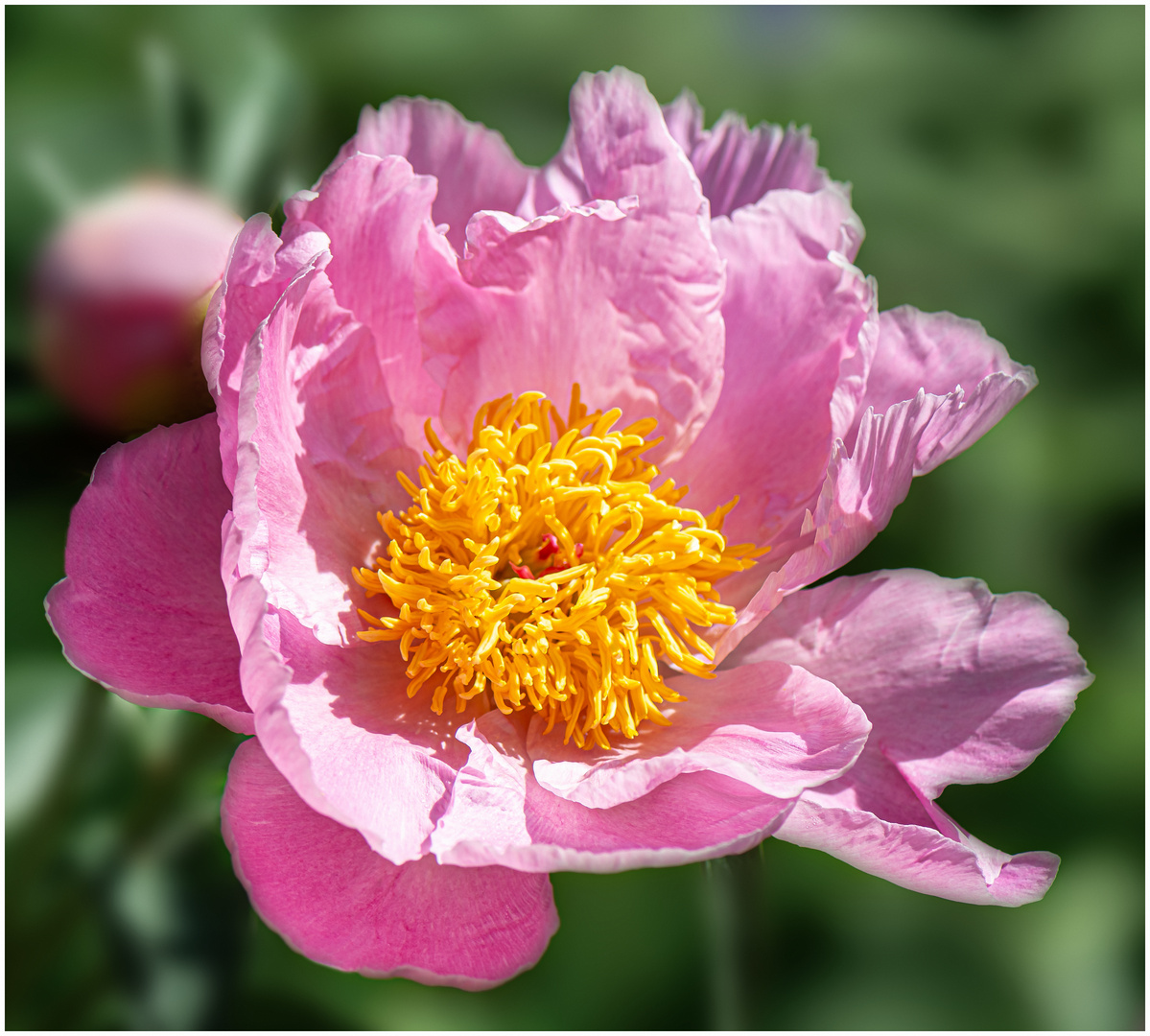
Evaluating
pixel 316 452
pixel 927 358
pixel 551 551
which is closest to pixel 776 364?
pixel 927 358

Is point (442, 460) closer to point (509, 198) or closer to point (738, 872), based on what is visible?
point (509, 198)

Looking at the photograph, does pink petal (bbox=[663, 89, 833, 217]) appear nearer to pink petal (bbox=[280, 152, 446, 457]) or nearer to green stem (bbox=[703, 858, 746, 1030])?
pink petal (bbox=[280, 152, 446, 457])

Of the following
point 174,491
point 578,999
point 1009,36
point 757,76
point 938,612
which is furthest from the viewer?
point 1009,36

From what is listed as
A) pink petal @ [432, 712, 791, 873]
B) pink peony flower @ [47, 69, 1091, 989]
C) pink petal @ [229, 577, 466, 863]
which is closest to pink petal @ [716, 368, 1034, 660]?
pink peony flower @ [47, 69, 1091, 989]

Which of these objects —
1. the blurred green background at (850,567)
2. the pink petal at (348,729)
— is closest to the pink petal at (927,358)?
the blurred green background at (850,567)

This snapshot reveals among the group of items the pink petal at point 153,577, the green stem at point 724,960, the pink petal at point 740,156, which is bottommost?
the green stem at point 724,960

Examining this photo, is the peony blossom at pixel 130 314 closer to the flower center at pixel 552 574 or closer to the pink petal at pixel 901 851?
the flower center at pixel 552 574

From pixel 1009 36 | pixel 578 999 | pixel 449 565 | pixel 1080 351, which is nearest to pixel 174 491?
pixel 449 565
